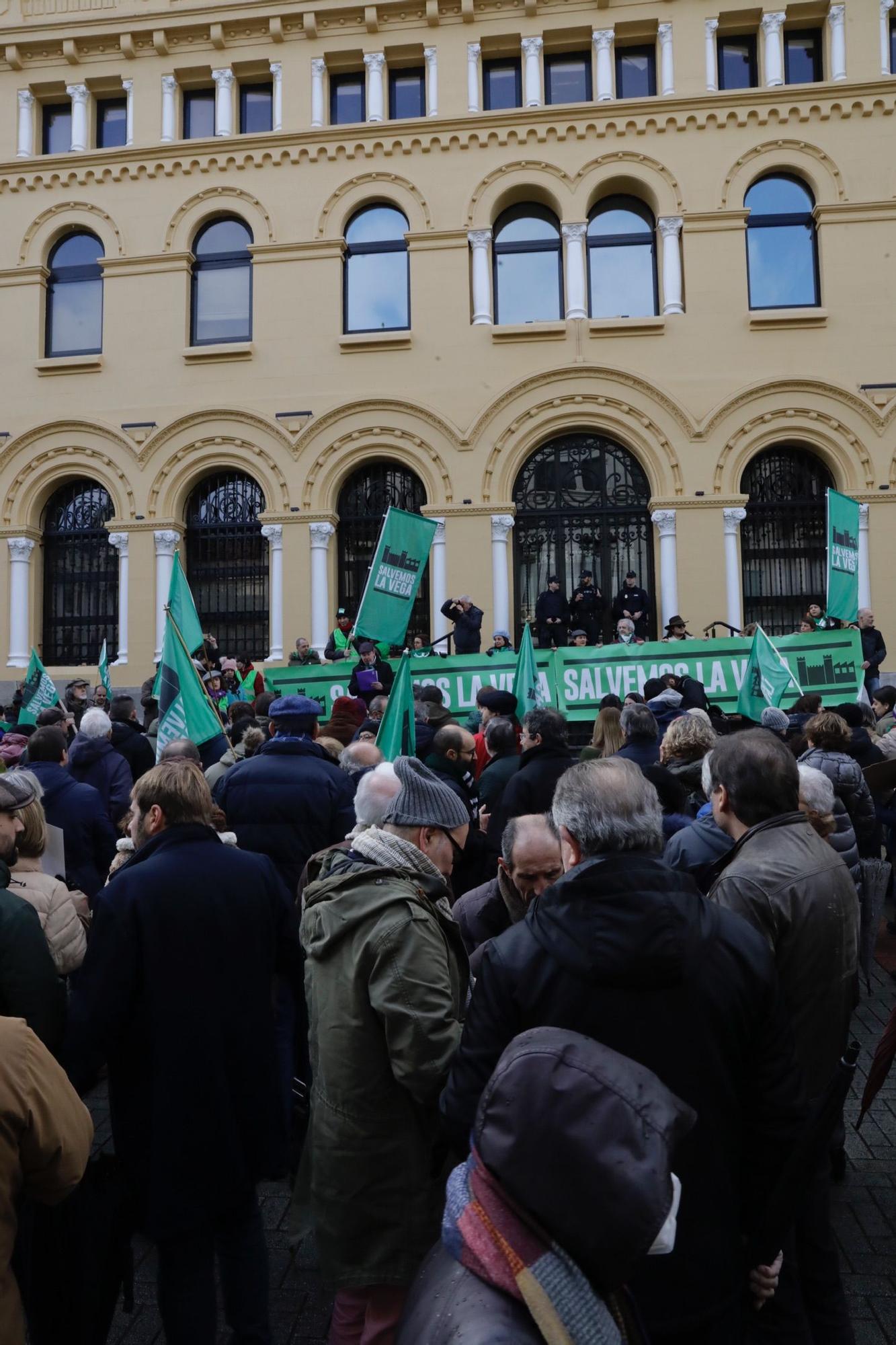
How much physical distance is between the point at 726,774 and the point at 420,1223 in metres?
1.65

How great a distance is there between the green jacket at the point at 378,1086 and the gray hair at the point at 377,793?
1.67 feet

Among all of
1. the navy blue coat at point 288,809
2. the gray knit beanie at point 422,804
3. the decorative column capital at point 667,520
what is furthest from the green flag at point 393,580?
the gray knit beanie at point 422,804

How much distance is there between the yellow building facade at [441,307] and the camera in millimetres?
16828

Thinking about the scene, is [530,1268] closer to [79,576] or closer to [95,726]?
[95,726]

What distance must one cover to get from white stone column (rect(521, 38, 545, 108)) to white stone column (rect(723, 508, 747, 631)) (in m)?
7.90

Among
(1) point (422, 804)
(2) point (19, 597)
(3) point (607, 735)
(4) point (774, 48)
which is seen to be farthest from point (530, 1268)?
(4) point (774, 48)

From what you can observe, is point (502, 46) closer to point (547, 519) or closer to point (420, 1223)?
point (547, 519)

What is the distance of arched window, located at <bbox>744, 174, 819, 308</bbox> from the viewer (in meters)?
17.3

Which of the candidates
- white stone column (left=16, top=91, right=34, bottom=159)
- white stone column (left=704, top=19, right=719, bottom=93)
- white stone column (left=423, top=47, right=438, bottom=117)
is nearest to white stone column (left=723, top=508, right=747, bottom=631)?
white stone column (left=704, top=19, right=719, bottom=93)

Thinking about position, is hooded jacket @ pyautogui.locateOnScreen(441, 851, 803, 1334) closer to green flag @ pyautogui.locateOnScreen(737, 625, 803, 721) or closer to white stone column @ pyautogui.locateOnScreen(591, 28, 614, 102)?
green flag @ pyautogui.locateOnScreen(737, 625, 803, 721)

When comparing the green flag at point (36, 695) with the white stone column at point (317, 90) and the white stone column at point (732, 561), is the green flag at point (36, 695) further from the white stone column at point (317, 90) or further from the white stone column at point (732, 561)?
the white stone column at point (317, 90)

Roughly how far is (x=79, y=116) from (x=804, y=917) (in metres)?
20.5

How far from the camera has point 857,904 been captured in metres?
3.25

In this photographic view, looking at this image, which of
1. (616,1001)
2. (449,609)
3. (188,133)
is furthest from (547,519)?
(616,1001)
